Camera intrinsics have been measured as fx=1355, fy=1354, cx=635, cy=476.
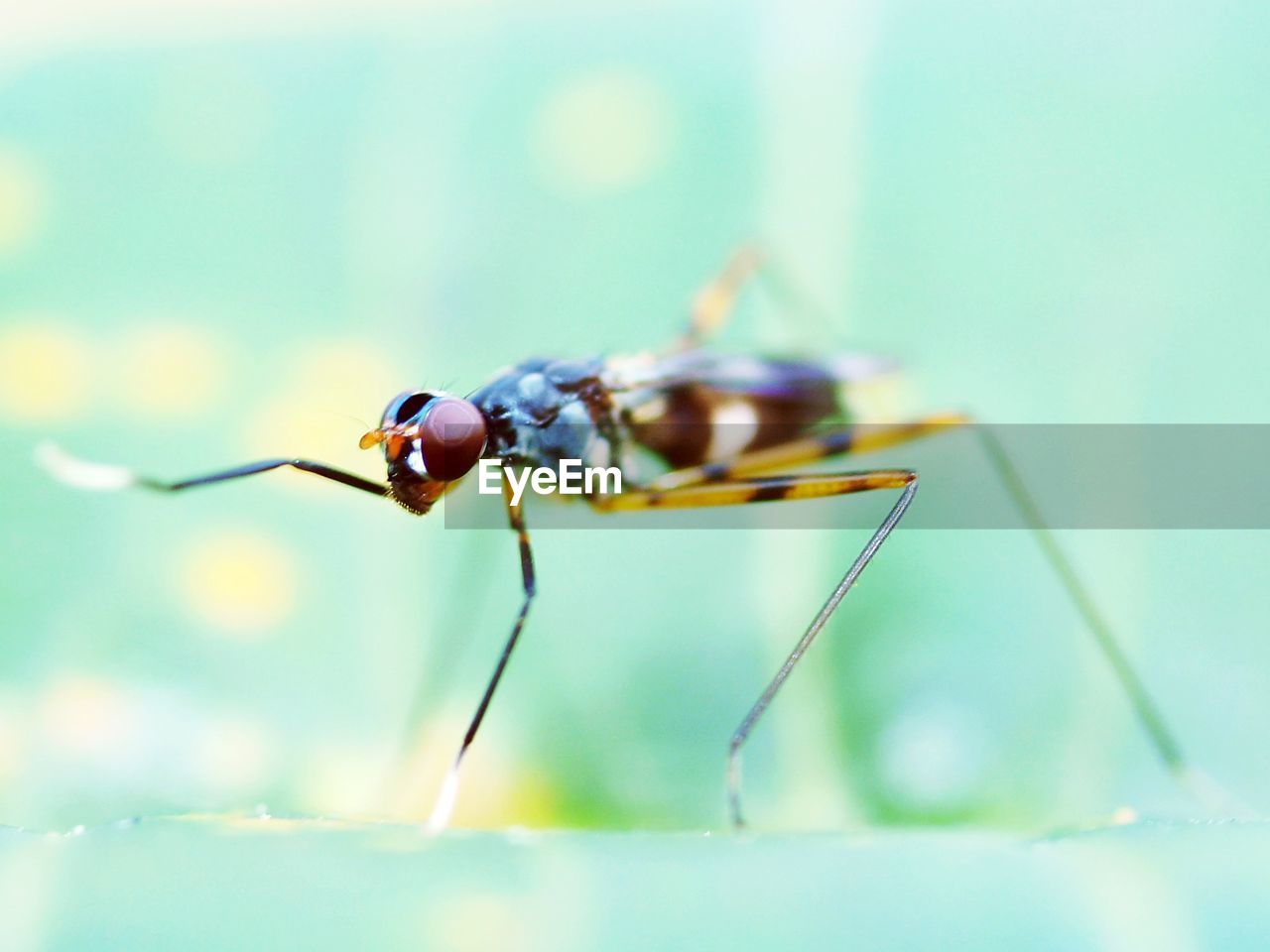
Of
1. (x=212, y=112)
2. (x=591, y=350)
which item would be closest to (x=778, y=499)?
(x=591, y=350)

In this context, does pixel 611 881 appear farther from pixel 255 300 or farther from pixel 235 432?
pixel 255 300

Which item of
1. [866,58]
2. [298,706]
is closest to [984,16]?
[866,58]

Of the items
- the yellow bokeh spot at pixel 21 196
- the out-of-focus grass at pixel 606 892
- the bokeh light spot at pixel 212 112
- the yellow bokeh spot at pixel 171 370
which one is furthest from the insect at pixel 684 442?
the bokeh light spot at pixel 212 112

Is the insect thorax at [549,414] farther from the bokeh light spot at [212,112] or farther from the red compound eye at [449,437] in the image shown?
the bokeh light spot at [212,112]

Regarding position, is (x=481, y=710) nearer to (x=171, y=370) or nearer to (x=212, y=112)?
(x=171, y=370)

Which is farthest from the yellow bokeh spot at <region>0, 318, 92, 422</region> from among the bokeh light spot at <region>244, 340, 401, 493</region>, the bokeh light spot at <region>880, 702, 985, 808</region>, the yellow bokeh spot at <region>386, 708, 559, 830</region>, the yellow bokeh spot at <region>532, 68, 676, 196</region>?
the bokeh light spot at <region>880, 702, 985, 808</region>
